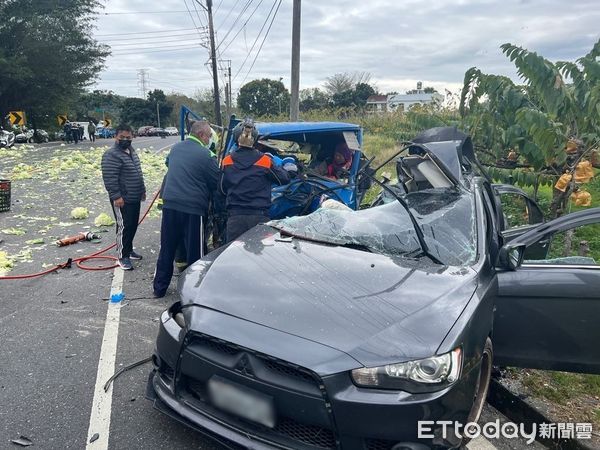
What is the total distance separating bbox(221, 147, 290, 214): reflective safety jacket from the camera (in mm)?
4926

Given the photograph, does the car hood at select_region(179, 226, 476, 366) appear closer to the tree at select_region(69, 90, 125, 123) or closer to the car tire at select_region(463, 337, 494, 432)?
the car tire at select_region(463, 337, 494, 432)

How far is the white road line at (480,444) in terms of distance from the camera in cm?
305

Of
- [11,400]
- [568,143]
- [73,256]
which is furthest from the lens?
[73,256]

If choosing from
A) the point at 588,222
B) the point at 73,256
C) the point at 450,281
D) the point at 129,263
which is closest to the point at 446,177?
the point at 588,222

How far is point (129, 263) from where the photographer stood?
646 cm

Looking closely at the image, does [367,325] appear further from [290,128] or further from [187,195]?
[290,128]

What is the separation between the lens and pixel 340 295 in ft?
8.87

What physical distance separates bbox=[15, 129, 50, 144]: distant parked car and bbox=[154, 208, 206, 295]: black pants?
121ft

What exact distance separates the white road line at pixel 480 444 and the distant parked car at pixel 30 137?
132ft

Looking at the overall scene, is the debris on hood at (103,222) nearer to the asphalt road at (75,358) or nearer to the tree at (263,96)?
the asphalt road at (75,358)

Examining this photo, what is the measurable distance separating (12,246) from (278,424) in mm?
6781

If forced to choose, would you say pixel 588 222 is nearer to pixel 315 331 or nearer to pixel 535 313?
pixel 535 313

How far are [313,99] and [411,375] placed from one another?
166 feet

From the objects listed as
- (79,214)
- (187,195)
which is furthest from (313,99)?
(187,195)
